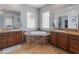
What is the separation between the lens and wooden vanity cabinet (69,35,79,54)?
2149mm

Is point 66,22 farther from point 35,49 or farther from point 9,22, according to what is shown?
point 9,22

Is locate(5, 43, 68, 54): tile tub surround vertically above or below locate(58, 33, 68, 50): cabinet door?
below

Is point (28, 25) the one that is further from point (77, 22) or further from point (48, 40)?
point (77, 22)

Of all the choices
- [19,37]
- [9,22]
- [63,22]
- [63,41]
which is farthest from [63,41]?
[9,22]

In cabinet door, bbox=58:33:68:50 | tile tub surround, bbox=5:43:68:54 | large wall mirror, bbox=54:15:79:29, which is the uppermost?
large wall mirror, bbox=54:15:79:29

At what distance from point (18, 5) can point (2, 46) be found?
949 mm

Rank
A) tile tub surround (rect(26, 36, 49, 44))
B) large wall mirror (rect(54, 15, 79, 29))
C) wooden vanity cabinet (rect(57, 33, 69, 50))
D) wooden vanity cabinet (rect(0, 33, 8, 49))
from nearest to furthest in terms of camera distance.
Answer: large wall mirror (rect(54, 15, 79, 29)) < wooden vanity cabinet (rect(0, 33, 8, 49)) < tile tub surround (rect(26, 36, 49, 44)) < wooden vanity cabinet (rect(57, 33, 69, 50))

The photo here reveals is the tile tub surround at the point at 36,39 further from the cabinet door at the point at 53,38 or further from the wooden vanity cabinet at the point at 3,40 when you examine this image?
the wooden vanity cabinet at the point at 3,40

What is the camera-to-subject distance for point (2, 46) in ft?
6.73

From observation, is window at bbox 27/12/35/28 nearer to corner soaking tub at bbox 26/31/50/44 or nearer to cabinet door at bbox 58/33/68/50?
corner soaking tub at bbox 26/31/50/44

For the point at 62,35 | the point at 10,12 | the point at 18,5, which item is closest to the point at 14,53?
the point at 10,12

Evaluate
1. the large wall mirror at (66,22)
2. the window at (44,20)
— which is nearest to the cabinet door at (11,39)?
the window at (44,20)

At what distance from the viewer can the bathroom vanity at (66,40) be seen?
2.17 m

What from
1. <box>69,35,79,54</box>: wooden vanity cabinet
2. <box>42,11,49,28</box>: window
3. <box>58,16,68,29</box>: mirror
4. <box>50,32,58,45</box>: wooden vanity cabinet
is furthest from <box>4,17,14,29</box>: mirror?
<box>69,35,79,54</box>: wooden vanity cabinet
